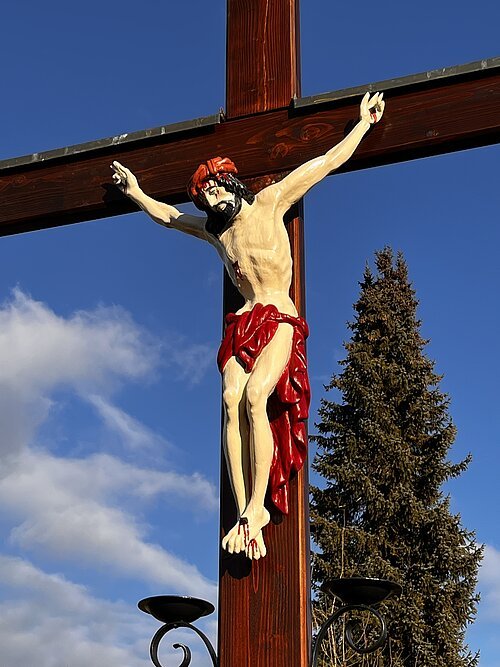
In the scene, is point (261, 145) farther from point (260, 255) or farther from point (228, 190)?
point (260, 255)

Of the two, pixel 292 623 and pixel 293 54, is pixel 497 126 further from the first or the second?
pixel 292 623

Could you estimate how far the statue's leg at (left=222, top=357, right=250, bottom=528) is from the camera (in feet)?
9.77

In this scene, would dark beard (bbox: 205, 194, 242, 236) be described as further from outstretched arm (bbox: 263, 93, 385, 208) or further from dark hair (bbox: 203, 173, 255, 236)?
outstretched arm (bbox: 263, 93, 385, 208)

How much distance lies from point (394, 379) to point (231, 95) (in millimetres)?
12818

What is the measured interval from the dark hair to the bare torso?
0.03m

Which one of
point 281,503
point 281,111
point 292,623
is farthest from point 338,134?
point 292,623

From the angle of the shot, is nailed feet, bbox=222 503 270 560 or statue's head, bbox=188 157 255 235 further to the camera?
statue's head, bbox=188 157 255 235

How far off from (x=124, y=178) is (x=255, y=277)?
745 millimetres

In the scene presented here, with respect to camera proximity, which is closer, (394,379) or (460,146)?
(460,146)

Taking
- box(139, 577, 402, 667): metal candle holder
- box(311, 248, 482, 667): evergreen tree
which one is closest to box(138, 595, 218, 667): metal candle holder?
box(139, 577, 402, 667): metal candle holder

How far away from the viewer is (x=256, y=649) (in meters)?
2.75

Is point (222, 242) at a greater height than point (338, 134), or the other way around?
point (338, 134)

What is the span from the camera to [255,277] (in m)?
3.23

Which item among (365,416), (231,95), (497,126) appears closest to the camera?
(497,126)
